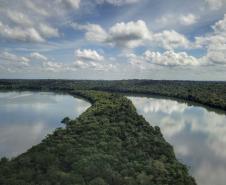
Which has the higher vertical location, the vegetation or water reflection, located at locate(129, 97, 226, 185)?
the vegetation

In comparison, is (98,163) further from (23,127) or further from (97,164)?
(23,127)

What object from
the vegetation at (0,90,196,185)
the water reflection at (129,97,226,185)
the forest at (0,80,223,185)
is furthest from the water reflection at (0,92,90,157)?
the water reflection at (129,97,226,185)

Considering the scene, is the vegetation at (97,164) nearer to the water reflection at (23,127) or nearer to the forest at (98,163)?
the forest at (98,163)

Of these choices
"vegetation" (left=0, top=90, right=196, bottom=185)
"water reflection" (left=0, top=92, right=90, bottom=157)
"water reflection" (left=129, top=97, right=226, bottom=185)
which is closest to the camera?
"vegetation" (left=0, top=90, right=196, bottom=185)

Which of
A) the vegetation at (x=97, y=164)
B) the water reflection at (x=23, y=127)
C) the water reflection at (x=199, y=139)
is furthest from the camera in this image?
the water reflection at (x=23, y=127)

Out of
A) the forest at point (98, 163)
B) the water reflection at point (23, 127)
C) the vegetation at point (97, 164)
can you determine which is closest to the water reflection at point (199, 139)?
the forest at point (98, 163)

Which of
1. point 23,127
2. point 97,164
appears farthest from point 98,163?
point 23,127

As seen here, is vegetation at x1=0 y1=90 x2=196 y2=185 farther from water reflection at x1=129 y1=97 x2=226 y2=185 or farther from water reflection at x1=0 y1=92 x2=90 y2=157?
water reflection at x1=0 y1=92 x2=90 y2=157

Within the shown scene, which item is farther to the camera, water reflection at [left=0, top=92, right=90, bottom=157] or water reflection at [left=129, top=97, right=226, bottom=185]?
water reflection at [left=0, top=92, right=90, bottom=157]
